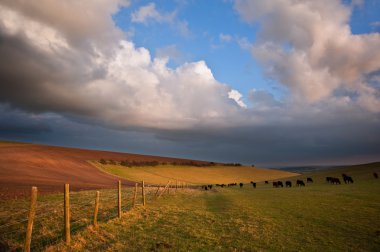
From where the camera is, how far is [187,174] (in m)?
95.3

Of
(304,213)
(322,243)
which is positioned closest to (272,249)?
(322,243)

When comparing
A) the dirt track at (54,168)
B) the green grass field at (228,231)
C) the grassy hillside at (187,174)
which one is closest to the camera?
the green grass field at (228,231)

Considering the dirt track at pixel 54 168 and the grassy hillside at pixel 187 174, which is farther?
the grassy hillside at pixel 187 174

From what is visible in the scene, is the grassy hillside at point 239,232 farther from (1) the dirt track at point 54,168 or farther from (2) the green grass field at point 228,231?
(1) the dirt track at point 54,168

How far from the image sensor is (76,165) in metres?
76.6

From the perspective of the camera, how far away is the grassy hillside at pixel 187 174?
80.8 meters

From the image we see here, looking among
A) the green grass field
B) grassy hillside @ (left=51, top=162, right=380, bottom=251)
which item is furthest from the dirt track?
grassy hillside @ (left=51, top=162, right=380, bottom=251)

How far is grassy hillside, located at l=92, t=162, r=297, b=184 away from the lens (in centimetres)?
8081

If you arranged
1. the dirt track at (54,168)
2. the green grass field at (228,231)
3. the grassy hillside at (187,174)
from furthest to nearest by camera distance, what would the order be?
the grassy hillside at (187,174), the dirt track at (54,168), the green grass field at (228,231)

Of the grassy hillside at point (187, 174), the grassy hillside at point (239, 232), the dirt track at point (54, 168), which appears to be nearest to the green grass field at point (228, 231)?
the grassy hillside at point (239, 232)

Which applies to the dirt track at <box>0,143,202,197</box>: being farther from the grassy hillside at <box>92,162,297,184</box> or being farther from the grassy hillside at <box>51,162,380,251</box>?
the grassy hillside at <box>51,162,380,251</box>

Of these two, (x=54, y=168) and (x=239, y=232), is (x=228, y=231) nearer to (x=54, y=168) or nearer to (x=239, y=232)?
(x=239, y=232)

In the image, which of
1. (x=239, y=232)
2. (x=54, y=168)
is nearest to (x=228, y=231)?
(x=239, y=232)

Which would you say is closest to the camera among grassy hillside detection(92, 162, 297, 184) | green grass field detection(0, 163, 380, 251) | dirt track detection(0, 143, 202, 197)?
green grass field detection(0, 163, 380, 251)
